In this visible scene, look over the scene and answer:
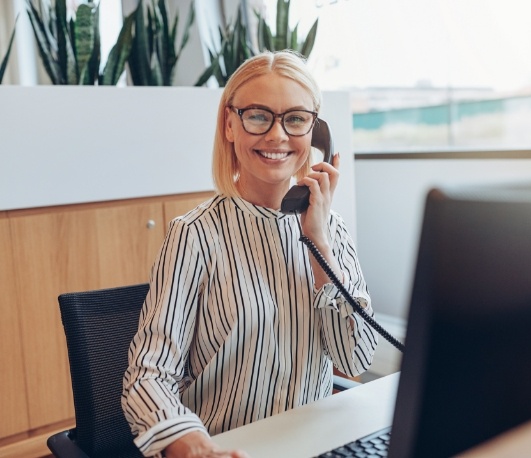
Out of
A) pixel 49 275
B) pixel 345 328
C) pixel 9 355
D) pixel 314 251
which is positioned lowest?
pixel 9 355

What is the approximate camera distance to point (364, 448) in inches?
36.8

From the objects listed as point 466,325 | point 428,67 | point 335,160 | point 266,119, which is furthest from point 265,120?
point 428,67

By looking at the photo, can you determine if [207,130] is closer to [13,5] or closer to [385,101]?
[385,101]

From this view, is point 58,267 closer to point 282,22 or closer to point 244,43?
point 244,43

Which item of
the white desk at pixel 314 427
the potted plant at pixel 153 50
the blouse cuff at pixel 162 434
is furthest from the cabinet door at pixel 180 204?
the blouse cuff at pixel 162 434

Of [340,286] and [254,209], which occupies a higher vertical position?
[254,209]

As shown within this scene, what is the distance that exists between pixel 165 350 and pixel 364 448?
36 centimetres

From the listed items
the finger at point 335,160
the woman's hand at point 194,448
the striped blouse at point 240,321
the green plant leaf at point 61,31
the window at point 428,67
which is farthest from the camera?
the window at point 428,67

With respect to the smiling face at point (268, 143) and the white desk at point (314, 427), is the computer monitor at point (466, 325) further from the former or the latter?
the smiling face at point (268, 143)

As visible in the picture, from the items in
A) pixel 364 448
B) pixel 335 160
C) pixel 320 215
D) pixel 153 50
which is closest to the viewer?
pixel 364 448

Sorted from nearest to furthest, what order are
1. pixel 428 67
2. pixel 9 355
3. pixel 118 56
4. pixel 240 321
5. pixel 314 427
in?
1. pixel 314 427
2. pixel 240 321
3. pixel 9 355
4. pixel 118 56
5. pixel 428 67

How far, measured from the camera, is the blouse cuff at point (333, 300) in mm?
1229

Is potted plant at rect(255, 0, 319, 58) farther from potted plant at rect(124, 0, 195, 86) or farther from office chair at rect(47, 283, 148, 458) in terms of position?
office chair at rect(47, 283, 148, 458)

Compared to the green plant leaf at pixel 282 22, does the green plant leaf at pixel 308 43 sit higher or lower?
lower
